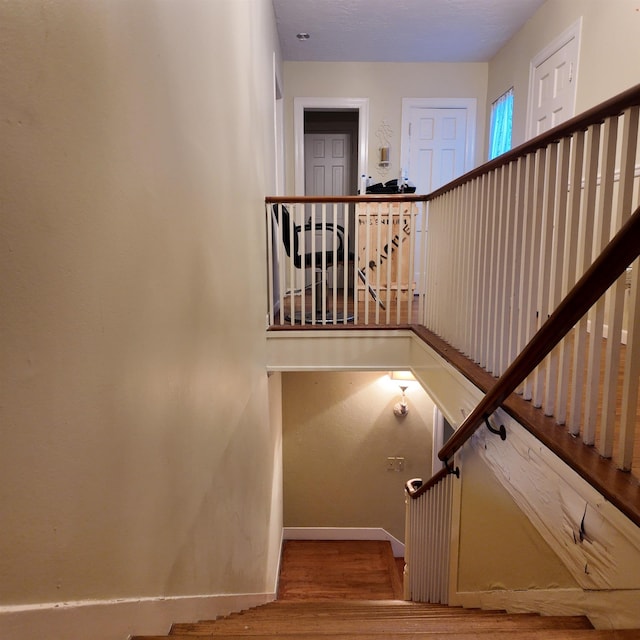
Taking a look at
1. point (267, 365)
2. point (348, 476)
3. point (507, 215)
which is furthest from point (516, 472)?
point (348, 476)

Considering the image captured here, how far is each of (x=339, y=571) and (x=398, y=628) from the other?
3.96 m

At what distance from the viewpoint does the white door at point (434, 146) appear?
18.5 feet

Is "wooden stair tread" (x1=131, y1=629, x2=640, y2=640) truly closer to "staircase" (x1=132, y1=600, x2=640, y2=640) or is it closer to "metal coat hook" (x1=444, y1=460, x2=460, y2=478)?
"staircase" (x1=132, y1=600, x2=640, y2=640)

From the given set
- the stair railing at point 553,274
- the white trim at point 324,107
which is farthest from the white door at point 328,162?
the stair railing at point 553,274

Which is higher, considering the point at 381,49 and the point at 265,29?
the point at 381,49

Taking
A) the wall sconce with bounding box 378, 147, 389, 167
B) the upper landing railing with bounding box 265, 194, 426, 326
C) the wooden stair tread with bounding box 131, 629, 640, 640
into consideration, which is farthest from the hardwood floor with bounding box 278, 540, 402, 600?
the wall sconce with bounding box 378, 147, 389, 167

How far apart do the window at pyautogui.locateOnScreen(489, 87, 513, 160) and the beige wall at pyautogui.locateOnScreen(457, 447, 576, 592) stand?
13.6ft

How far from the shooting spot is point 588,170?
1.43m

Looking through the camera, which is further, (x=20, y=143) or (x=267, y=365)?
(x=267, y=365)

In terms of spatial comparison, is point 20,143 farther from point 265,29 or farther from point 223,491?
point 265,29

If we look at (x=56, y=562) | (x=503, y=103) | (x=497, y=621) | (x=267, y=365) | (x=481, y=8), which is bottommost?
(x=497, y=621)

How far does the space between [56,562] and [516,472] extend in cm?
153

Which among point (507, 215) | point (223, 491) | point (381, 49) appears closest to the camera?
point (507, 215)

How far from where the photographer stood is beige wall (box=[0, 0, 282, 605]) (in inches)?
27.8
